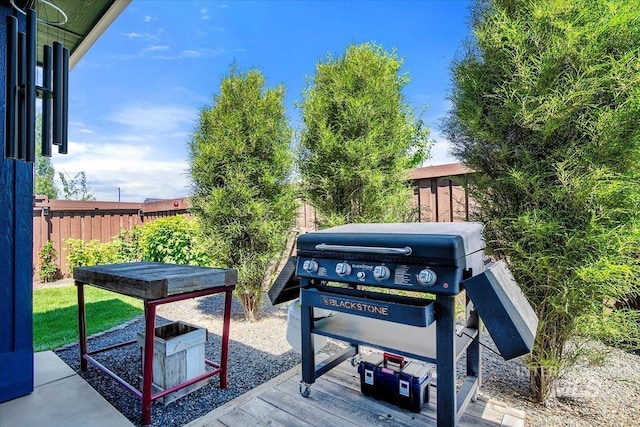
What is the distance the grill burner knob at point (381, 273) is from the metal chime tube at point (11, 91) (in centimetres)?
177

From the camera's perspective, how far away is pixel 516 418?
166 cm

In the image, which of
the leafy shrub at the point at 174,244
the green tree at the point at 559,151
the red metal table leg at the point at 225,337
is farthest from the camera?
the leafy shrub at the point at 174,244

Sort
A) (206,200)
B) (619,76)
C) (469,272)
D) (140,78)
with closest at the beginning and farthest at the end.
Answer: (469,272) < (619,76) < (206,200) < (140,78)

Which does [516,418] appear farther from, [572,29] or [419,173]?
[419,173]

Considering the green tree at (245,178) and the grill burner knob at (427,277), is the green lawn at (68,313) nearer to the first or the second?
the green tree at (245,178)

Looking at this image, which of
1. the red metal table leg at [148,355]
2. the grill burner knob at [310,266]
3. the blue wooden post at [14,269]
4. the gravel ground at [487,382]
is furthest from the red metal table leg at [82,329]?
the grill burner knob at [310,266]

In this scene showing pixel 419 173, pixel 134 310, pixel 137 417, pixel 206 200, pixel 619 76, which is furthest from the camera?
pixel 134 310

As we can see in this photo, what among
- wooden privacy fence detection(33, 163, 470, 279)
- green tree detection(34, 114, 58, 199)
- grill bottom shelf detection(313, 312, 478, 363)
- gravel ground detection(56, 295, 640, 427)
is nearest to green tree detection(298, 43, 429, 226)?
wooden privacy fence detection(33, 163, 470, 279)

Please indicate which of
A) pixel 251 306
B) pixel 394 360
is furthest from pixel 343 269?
pixel 251 306

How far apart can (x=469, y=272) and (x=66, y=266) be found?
8.13 metres

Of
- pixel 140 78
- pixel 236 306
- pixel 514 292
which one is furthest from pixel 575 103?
pixel 140 78

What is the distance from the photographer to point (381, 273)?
143 centimetres

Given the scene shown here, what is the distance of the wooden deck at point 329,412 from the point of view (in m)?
1.66

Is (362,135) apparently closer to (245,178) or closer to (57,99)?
(245,178)
